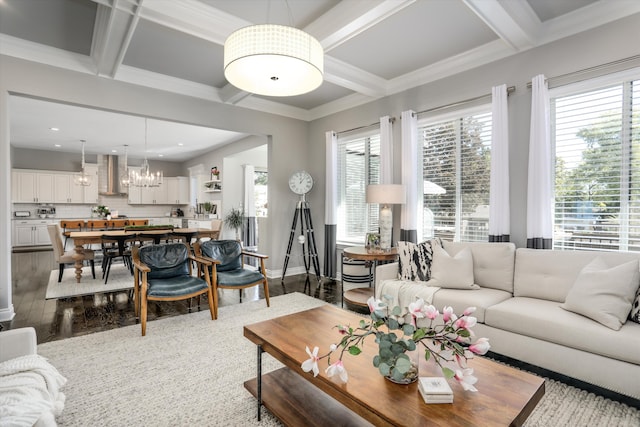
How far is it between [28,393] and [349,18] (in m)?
3.19

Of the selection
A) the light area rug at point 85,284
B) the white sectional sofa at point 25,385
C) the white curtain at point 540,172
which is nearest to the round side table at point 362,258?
the white curtain at point 540,172

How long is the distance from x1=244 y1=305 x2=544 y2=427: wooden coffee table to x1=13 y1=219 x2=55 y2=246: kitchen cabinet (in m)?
9.75

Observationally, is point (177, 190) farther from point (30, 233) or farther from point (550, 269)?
point (550, 269)

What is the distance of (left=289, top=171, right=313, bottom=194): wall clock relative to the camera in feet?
18.0

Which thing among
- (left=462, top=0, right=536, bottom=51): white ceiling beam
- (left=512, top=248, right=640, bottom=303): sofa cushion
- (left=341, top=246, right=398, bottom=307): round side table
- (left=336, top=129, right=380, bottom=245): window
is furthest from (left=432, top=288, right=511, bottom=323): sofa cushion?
(left=462, top=0, right=536, bottom=51): white ceiling beam

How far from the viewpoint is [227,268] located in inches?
160

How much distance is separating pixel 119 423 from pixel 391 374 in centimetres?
158

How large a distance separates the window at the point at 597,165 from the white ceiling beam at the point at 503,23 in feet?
1.85

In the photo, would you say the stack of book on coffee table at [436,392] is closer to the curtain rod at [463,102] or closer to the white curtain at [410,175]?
the white curtain at [410,175]

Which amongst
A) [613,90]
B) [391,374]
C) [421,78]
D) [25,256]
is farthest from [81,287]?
[613,90]

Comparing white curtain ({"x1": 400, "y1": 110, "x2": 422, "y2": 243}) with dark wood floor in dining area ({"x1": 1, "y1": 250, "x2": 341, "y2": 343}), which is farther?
white curtain ({"x1": 400, "y1": 110, "x2": 422, "y2": 243})

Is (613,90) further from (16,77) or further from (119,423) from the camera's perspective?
(16,77)

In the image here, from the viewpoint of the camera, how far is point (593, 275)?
90.4 inches

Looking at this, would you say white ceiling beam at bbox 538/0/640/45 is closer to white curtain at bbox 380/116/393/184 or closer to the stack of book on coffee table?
white curtain at bbox 380/116/393/184
